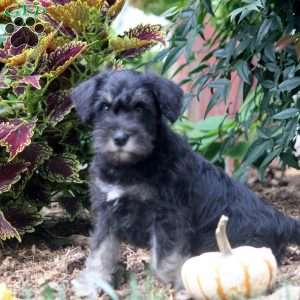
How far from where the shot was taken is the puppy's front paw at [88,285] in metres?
4.71

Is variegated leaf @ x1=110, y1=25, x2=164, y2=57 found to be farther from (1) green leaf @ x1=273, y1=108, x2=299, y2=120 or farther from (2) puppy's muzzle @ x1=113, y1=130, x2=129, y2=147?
(2) puppy's muzzle @ x1=113, y1=130, x2=129, y2=147

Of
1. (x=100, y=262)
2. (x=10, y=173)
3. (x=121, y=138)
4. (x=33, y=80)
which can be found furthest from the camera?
(x=10, y=173)

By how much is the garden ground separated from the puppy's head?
2.42 ft

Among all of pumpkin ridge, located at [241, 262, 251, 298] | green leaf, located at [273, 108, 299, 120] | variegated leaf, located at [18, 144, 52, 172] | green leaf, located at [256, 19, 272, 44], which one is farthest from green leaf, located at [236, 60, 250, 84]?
pumpkin ridge, located at [241, 262, 251, 298]

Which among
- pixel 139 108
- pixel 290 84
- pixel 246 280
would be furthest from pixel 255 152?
pixel 246 280

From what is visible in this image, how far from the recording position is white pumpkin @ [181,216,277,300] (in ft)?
13.8

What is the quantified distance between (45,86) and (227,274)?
206cm

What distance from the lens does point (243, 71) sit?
607 centimetres

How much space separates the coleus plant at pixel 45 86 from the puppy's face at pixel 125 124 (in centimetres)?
66

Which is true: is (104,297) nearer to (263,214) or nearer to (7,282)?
(7,282)

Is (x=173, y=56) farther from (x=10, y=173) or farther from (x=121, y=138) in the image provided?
(x=121, y=138)

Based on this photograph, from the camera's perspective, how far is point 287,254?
544cm

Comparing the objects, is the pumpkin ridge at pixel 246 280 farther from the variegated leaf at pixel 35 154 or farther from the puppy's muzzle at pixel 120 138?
the variegated leaf at pixel 35 154

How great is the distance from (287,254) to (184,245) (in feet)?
3.31
